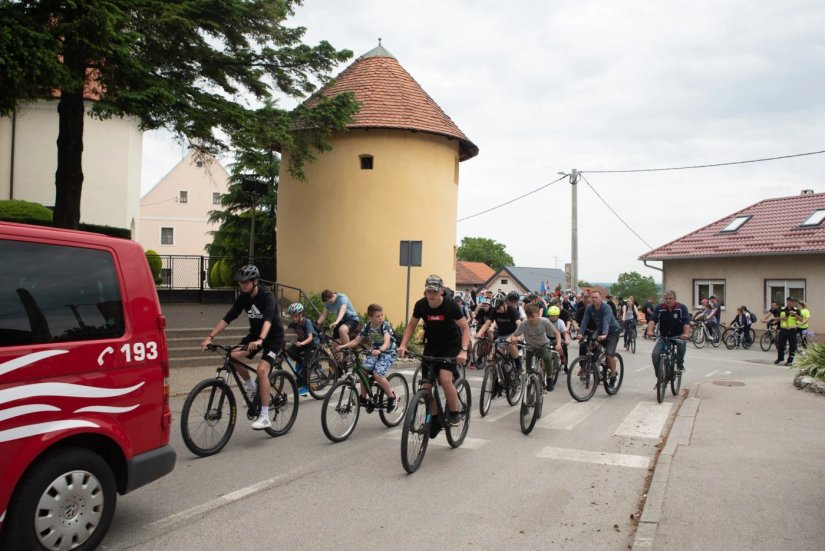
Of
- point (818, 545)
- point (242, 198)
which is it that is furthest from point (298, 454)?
point (242, 198)

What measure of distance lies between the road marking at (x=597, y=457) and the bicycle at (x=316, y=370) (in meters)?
4.06

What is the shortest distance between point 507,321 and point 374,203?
35.3 ft

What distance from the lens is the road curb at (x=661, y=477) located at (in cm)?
464

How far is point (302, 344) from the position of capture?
402 inches

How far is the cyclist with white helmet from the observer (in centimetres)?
724

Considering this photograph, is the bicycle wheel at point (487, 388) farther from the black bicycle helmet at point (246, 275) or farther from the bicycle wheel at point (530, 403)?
the black bicycle helmet at point (246, 275)

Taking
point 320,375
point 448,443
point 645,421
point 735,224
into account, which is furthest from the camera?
point 735,224

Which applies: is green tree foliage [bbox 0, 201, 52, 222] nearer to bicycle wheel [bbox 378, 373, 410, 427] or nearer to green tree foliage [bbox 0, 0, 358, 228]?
green tree foliage [bbox 0, 0, 358, 228]

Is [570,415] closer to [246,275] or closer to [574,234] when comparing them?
[246,275]

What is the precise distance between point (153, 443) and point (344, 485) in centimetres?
185

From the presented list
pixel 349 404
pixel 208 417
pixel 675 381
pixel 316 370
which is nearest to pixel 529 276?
pixel 675 381

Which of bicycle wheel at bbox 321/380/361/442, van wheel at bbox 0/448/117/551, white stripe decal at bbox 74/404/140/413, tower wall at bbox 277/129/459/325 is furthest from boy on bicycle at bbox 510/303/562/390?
tower wall at bbox 277/129/459/325

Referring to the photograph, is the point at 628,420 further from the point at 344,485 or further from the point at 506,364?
the point at 344,485

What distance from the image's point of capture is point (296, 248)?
2203cm
